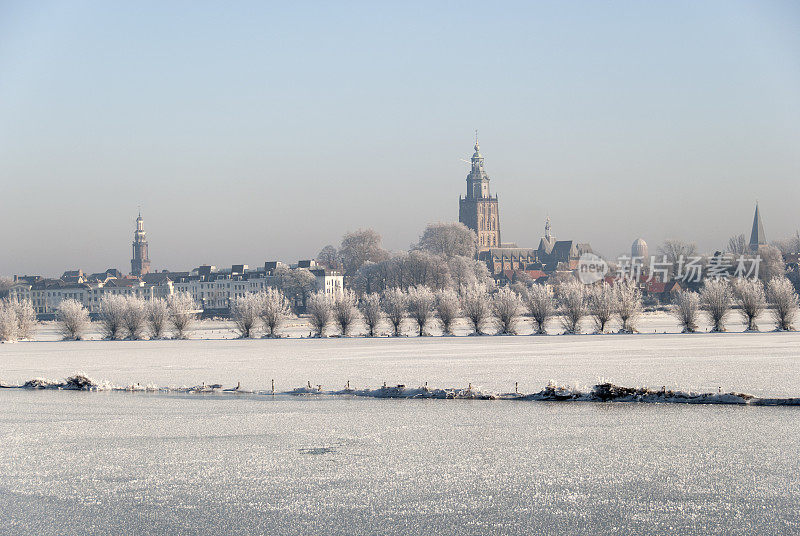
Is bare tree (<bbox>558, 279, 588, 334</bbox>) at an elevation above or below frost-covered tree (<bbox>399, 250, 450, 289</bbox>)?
below

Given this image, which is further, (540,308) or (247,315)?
(247,315)

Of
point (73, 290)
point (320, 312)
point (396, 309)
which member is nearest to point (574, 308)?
point (396, 309)

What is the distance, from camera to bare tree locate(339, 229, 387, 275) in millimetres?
134625

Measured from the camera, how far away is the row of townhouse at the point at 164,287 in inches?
6565

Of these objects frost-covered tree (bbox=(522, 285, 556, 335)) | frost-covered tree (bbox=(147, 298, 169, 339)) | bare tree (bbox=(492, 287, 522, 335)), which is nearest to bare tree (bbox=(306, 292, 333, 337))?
frost-covered tree (bbox=(147, 298, 169, 339))

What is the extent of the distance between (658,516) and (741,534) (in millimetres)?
1365

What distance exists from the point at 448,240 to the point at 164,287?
239 feet

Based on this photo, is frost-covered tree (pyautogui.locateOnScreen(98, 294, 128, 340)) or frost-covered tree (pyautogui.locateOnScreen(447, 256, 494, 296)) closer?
frost-covered tree (pyautogui.locateOnScreen(98, 294, 128, 340))

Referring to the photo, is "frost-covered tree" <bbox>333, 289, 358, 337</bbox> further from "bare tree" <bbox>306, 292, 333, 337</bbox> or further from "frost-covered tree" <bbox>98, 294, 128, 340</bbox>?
"frost-covered tree" <bbox>98, 294, 128, 340</bbox>

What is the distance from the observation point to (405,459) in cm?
1842

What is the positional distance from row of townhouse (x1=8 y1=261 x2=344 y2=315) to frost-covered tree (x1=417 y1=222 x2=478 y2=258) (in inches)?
1287

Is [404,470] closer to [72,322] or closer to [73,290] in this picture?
[72,322]

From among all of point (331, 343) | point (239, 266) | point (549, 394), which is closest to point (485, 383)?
point (549, 394)

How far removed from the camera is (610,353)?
41844mm
